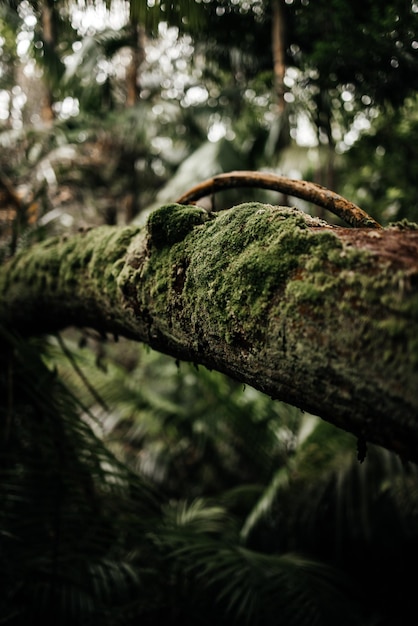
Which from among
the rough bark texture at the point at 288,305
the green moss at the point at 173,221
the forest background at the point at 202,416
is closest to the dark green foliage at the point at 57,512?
the forest background at the point at 202,416

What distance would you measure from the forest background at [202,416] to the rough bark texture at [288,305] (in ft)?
2.15

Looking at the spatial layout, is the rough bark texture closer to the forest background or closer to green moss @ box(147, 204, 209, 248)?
green moss @ box(147, 204, 209, 248)

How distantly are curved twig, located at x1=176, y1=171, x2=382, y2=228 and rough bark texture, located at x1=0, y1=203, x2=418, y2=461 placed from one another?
97mm

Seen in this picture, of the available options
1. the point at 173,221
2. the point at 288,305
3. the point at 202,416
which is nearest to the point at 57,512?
the point at 173,221

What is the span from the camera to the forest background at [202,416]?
147 cm

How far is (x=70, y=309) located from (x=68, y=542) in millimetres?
896

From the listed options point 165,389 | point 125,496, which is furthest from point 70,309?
point 165,389

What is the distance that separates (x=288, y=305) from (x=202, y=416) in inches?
126

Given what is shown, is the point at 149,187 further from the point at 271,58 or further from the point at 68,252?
the point at 68,252

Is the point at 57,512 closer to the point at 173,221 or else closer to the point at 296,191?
the point at 173,221

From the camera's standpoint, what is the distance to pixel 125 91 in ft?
19.3

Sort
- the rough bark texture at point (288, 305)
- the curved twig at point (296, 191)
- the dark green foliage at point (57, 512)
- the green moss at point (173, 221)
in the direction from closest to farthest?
the rough bark texture at point (288, 305) < the curved twig at point (296, 191) < the green moss at point (173, 221) < the dark green foliage at point (57, 512)

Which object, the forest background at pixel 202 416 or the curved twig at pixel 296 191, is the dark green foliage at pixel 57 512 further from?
the curved twig at pixel 296 191

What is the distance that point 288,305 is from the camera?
540 mm
